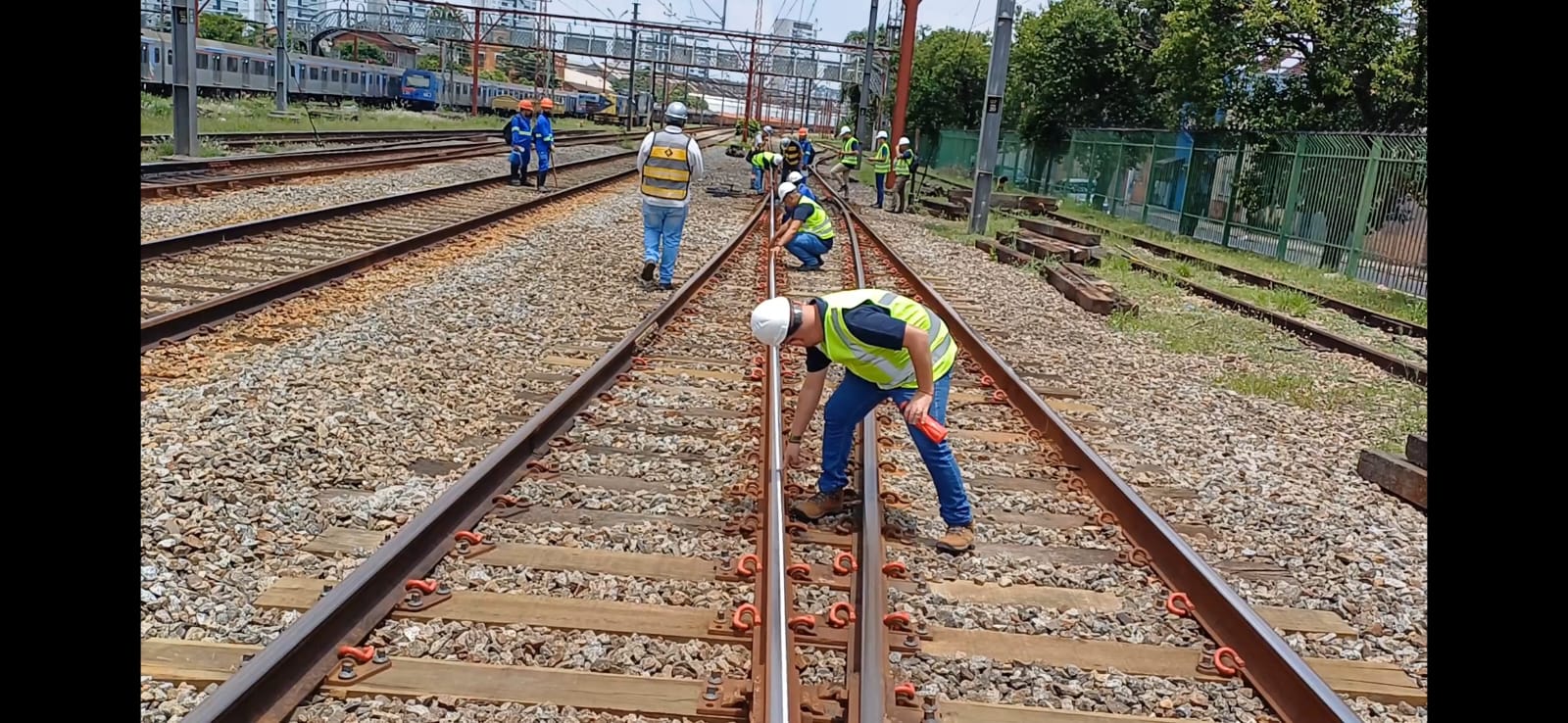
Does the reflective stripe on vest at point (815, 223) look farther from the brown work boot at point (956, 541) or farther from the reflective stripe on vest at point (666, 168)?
the brown work boot at point (956, 541)

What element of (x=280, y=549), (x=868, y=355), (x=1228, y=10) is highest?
(x=1228, y=10)

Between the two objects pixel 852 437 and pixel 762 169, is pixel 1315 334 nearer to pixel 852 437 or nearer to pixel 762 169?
pixel 852 437

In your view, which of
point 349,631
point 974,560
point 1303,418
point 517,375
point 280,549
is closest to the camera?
point 349,631

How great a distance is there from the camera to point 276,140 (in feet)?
89.9

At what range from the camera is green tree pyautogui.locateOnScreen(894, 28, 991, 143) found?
162 feet

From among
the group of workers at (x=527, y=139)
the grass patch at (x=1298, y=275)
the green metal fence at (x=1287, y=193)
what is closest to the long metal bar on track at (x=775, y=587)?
the grass patch at (x=1298, y=275)

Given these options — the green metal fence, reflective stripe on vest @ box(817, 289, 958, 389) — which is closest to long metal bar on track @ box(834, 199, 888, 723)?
reflective stripe on vest @ box(817, 289, 958, 389)

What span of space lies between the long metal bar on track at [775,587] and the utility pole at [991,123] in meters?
15.3

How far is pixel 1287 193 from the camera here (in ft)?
69.5

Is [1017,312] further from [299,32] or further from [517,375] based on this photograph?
[299,32]

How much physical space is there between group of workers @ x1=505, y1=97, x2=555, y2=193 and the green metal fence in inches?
558

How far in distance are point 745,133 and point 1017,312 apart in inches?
1356
